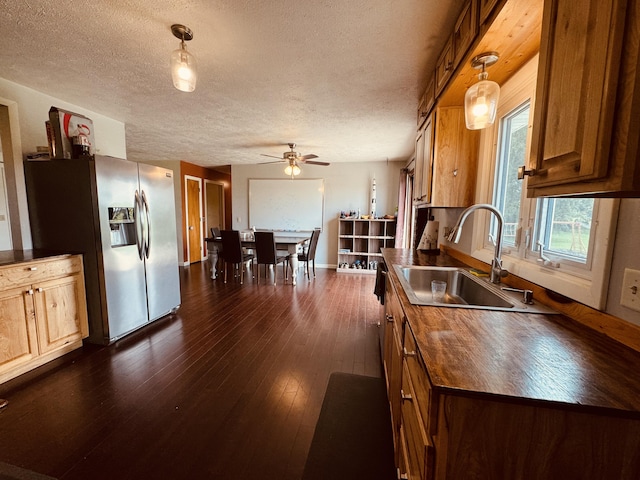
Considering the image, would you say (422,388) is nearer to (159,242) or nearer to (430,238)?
(430,238)

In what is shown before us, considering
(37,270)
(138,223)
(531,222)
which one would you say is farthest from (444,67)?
(37,270)

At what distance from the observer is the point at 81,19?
1.56 meters

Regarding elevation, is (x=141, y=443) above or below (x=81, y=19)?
below

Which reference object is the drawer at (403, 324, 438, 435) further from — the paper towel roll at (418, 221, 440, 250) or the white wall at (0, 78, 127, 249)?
the white wall at (0, 78, 127, 249)

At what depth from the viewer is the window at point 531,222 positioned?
0.96 meters

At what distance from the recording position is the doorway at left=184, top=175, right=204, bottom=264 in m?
6.10

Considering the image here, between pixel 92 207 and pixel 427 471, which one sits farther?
pixel 92 207

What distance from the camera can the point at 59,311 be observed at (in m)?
2.15

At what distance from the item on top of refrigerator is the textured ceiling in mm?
310

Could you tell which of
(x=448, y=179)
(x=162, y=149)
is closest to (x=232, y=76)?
(x=448, y=179)

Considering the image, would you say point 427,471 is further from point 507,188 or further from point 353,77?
point 353,77

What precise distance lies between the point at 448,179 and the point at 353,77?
1.13m

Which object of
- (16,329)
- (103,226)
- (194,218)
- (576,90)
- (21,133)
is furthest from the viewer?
(194,218)

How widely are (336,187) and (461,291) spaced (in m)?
4.32
